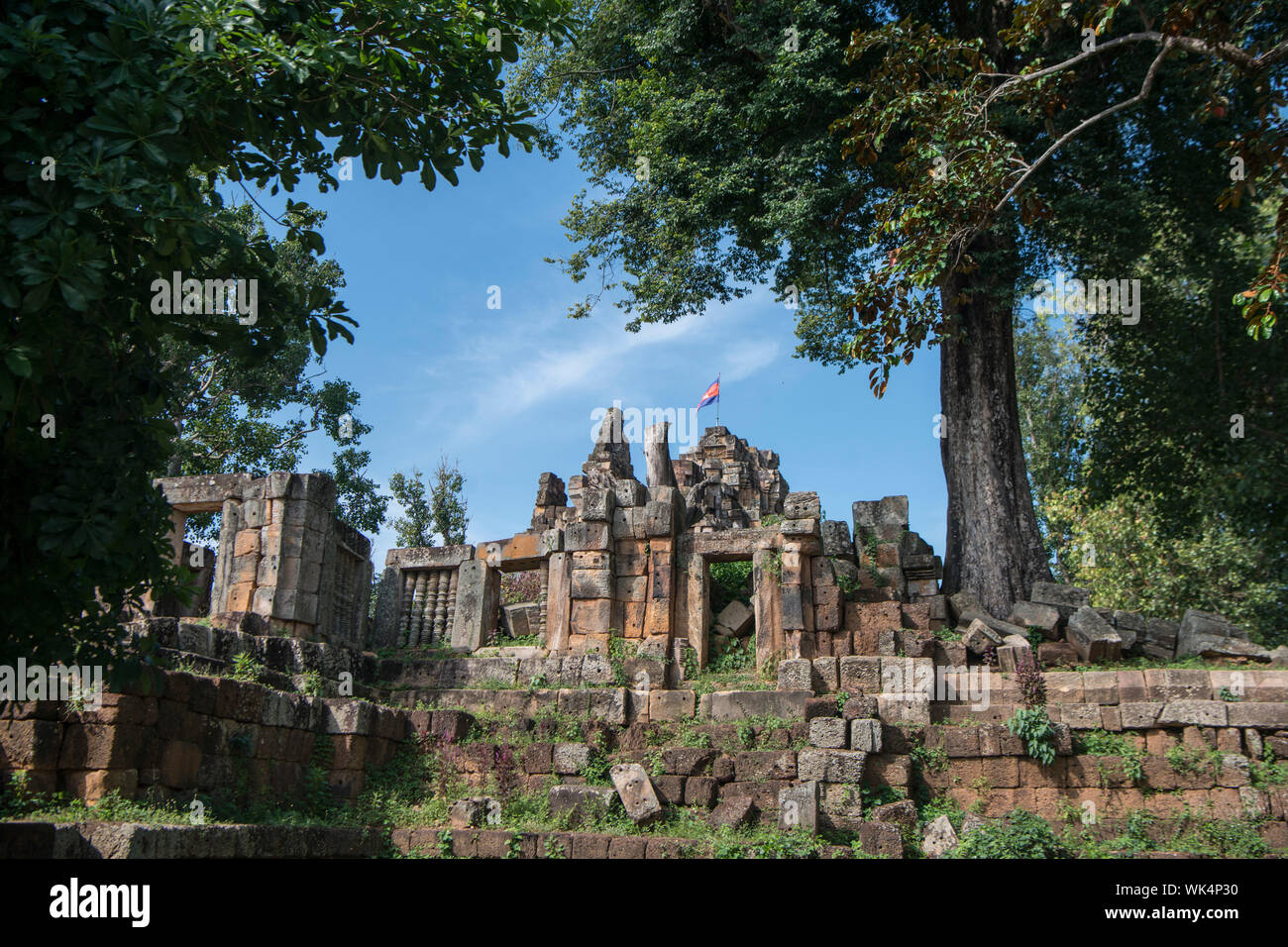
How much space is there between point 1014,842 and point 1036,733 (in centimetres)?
215

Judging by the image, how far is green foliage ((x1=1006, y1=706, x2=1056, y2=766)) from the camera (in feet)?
35.4

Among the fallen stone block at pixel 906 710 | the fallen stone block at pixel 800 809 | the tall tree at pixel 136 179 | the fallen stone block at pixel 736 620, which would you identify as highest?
the tall tree at pixel 136 179

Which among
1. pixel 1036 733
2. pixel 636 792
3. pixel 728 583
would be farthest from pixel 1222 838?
pixel 728 583

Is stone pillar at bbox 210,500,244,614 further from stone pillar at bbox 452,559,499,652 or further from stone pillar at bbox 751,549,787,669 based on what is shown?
stone pillar at bbox 751,549,787,669

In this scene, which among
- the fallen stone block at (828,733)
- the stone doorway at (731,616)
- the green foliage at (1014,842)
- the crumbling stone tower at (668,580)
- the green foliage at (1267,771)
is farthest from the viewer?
the stone doorway at (731,616)

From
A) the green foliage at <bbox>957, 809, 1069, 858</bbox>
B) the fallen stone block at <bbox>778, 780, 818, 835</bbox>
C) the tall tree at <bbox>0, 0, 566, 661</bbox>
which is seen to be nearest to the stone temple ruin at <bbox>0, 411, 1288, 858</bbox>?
the fallen stone block at <bbox>778, 780, 818, 835</bbox>

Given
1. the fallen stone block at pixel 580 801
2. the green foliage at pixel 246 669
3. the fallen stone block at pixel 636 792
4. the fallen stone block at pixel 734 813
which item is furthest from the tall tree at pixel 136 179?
the fallen stone block at pixel 734 813

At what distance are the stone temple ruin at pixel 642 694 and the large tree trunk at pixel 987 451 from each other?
28.0 inches

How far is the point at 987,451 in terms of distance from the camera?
15820 mm

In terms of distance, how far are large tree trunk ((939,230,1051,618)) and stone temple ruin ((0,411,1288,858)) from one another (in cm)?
71

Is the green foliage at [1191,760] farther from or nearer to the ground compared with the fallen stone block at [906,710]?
nearer to the ground

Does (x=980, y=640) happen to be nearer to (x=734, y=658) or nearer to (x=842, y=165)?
(x=734, y=658)

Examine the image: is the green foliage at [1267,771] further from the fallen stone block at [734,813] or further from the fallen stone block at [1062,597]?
the fallen stone block at [734,813]

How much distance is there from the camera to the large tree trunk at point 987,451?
1511cm
